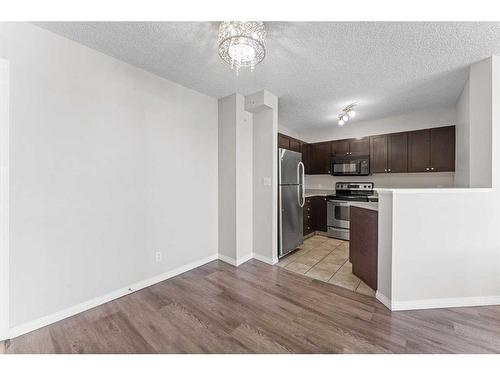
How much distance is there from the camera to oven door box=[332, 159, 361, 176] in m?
4.45

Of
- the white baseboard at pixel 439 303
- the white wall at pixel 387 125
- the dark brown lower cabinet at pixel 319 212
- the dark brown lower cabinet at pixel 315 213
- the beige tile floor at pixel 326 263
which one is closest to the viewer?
the white baseboard at pixel 439 303

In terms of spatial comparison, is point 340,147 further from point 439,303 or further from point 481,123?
point 439,303

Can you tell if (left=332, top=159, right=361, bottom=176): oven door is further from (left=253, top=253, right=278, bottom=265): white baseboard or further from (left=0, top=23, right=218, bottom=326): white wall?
(left=0, top=23, right=218, bottom=326): white wall

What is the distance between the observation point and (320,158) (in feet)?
16.6

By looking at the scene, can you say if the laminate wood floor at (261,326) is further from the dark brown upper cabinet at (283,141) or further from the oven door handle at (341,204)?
the dark brown upper cabinet at (283,141)

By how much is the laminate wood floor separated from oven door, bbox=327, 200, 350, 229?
2.20m

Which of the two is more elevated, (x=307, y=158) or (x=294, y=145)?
(x=294, y=145)

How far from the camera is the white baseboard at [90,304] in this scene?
1.63 m

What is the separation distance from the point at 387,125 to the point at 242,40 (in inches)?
154

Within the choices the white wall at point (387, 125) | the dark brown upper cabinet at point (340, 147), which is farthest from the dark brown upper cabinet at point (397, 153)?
the dark brown upper cabinet at point (340, 147)

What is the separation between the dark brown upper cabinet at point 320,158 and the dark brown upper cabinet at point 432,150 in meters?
1.54

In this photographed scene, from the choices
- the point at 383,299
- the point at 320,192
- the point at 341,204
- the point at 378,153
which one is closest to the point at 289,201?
the point at 341,204

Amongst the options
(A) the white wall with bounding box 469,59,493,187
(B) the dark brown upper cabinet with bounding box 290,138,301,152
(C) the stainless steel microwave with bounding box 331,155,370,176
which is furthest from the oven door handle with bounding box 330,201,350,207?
(A) the white wall with bounding box 469,59,493,187
